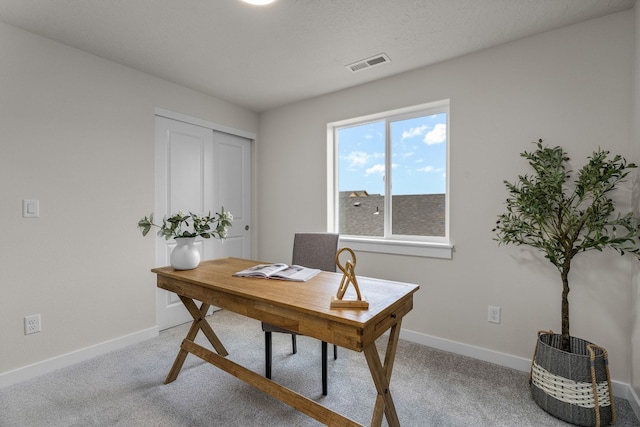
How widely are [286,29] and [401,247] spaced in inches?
80.2

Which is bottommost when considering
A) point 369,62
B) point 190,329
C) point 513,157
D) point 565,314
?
point 190,329

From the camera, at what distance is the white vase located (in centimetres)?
197

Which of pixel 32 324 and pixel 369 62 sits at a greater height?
pixel 369 62

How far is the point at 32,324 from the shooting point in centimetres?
219

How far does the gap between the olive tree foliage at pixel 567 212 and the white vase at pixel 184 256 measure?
2154mm

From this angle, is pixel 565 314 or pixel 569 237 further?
pixel 569 237

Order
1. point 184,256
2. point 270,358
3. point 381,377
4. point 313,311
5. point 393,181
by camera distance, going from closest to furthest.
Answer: point 313,311, point 381,377, point 184,256, point 270,358, point 393,181

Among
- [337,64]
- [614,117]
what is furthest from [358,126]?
[614,117]

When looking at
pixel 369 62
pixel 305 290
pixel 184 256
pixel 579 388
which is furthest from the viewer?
pixel 369 62

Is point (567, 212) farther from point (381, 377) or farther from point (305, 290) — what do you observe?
point (305, 290)

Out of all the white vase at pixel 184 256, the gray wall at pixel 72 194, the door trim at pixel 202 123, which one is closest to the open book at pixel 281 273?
the white vase at pixel 184 256

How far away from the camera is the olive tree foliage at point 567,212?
1.75 metres

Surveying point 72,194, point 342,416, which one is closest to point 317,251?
point 342,416

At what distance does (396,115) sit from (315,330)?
7.87 feet
